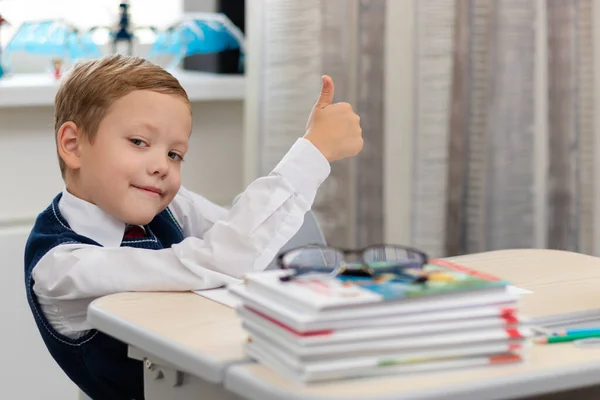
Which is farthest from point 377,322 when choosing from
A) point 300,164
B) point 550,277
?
point 550,277

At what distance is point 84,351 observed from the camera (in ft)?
4.81

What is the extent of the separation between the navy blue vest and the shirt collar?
0.01 metres

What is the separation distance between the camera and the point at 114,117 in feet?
5.05

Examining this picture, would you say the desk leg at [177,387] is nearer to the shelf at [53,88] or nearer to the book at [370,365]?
the book at [370,365]

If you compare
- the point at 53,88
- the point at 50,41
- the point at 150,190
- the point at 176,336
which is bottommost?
the point at 176,336

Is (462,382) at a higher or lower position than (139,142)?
lower

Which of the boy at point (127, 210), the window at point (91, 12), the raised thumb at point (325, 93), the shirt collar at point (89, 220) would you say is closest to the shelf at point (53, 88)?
the window at point (91, 12)

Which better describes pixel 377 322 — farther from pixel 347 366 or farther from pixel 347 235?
pixel 347 235

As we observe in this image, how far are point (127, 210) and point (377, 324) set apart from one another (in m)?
0.65

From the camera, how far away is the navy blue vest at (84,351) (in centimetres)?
145

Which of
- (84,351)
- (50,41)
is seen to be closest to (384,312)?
(84,351)

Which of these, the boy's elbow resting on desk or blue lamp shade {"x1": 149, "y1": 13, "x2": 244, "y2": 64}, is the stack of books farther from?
blue lamp shade {"x1": 149, "y1": 13, "x2": 244, "y2": 64}

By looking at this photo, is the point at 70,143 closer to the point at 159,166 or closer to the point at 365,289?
the point at 159,166

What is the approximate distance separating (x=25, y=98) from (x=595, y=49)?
1297 millimetres
